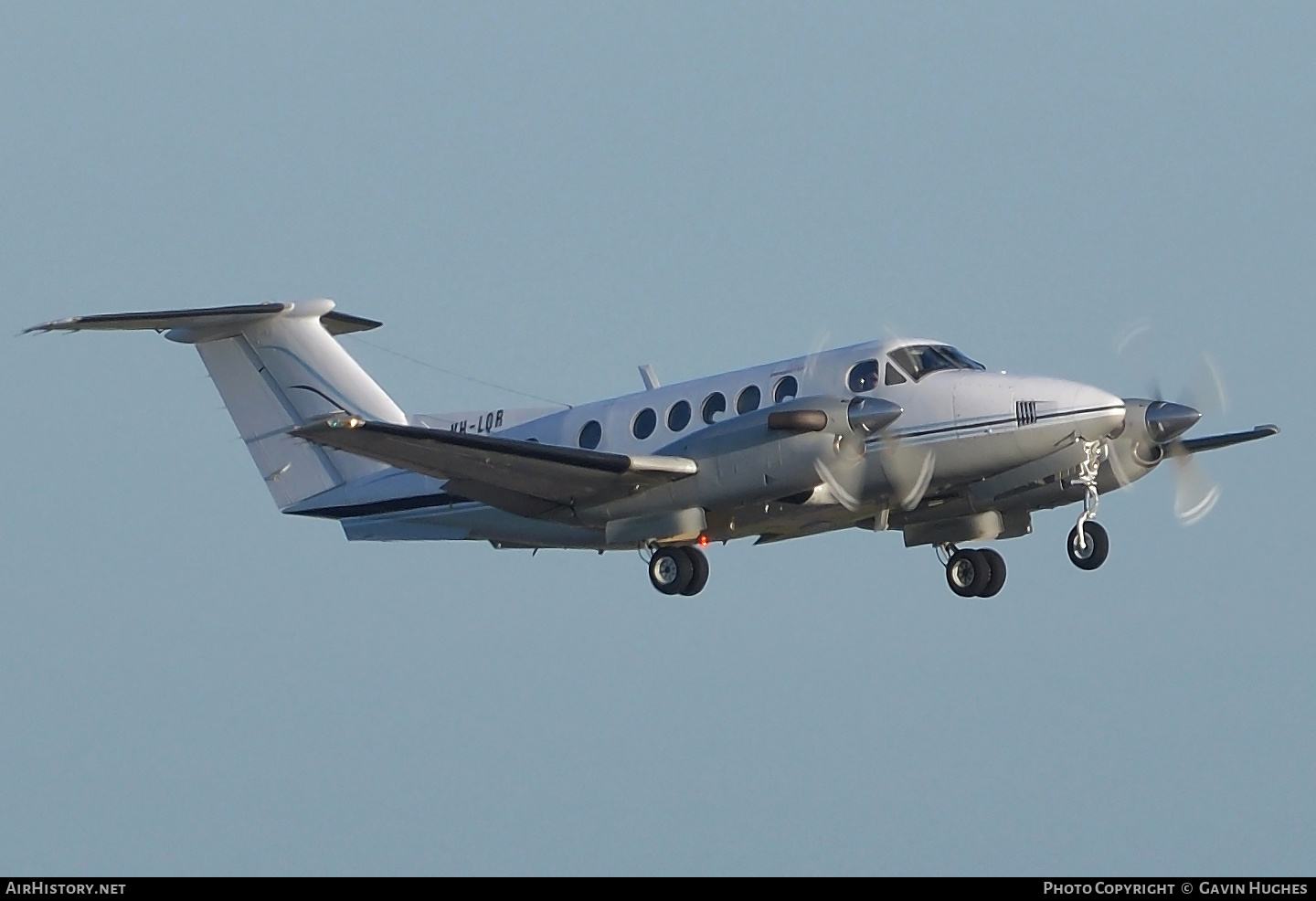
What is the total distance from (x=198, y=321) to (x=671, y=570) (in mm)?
7458

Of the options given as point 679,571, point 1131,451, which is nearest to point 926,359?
point 1131,451

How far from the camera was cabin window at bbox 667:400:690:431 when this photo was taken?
23.9 m

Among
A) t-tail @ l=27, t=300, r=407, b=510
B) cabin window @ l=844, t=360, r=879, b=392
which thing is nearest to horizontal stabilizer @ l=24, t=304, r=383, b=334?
t-tail @ l=27, t=300, r=407, b=510

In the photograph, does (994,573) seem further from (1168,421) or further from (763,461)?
(763,461)

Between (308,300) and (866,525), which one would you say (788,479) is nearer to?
(866,525)

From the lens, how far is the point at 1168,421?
23.7 metres

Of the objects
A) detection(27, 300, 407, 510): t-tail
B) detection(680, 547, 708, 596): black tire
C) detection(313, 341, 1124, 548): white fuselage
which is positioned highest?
detection(27, 300, 407, 510): t-tail

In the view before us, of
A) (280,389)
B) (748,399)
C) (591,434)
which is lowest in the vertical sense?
(748,399)

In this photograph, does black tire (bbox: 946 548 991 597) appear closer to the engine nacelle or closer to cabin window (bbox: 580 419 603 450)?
the engine nacelle

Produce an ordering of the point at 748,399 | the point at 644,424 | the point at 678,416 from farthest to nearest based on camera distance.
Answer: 1. the point at 644,424
2. the point at 678,416
3. the point at 748,399

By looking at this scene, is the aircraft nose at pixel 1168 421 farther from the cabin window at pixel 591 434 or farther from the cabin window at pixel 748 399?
the cabin window at pixel 591 434

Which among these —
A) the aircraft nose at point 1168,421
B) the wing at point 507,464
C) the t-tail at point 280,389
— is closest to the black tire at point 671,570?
the wing at point 507,464

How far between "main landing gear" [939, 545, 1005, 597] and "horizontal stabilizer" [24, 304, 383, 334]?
874 cm

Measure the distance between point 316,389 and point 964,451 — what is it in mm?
9163
